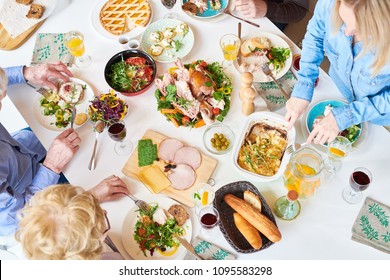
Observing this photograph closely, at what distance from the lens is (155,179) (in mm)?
1878

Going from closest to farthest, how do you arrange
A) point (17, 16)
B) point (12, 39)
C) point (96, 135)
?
point (96, 135)
point (12, 39)
point (17, 16)

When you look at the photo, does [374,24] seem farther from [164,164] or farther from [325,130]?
[164,164]

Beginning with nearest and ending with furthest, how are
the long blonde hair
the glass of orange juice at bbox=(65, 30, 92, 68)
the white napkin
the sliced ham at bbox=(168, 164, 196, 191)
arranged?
the long blonde hair
the sliced ham at bbox=(168, 164, 196, 191)
the glass of orange juice at bbox=(65, 30, 92, 68)
the white napkin

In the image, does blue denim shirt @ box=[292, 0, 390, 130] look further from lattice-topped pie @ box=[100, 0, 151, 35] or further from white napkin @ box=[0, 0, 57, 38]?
white napkin @ box=[0, 0, 57, 38]

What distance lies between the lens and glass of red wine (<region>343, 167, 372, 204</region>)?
1.65 m

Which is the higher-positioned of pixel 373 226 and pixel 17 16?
pixel 17 16

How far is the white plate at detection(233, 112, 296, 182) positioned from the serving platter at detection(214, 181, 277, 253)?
0.20 ft

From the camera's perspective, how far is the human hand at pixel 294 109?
1.83 metres

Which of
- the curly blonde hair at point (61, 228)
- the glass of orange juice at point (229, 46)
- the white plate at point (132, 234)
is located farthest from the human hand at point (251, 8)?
the curly blonde hair at point (61, 228)

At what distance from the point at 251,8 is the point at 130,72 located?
79 centimetres

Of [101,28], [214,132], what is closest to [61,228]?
[214,132]

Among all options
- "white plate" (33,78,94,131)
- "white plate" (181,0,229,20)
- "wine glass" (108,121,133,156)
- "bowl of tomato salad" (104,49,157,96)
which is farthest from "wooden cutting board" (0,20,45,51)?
"white plate" (181,0,229,20)

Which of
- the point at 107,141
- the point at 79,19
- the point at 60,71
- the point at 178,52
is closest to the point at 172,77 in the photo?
the point at 178,52

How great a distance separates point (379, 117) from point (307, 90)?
1.24ft
